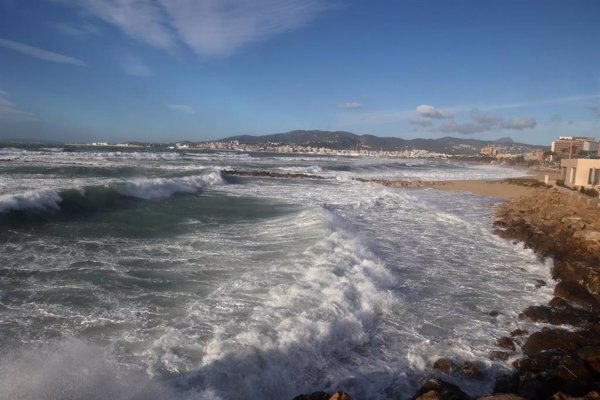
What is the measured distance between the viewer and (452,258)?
408 inches

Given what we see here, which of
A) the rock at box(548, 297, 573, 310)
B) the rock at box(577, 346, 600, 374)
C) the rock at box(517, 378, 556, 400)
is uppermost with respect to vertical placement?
the rock at box(577, 346, 600, 374)

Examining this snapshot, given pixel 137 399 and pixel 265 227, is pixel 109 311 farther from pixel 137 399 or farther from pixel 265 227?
pixel 265 227

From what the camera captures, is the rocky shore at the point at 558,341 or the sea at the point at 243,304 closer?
the rocky shore at the point at 558,341

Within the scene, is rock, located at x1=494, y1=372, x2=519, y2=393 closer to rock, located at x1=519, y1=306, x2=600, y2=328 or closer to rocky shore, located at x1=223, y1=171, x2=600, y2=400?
rocky shore, located at x1=223, y1=171, x2=600, y2=400

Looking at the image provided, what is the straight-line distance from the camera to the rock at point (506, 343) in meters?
5.66

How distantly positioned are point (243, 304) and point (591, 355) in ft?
15.6

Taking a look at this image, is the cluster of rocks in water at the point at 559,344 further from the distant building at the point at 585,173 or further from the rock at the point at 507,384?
the distant building at the point at 585,173

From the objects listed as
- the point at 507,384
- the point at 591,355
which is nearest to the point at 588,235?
the point at 591,355

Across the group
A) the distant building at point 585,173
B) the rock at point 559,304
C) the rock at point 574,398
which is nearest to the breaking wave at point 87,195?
the rock at point 574,398

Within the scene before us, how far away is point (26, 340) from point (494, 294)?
776 cm

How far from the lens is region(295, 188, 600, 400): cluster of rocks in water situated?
435 cm

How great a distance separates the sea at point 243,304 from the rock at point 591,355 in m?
0.97

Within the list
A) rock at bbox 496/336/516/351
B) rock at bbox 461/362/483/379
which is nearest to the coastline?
rock at bbox 496/336/516/351

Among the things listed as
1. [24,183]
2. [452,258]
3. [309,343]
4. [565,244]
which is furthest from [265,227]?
[24,183]
